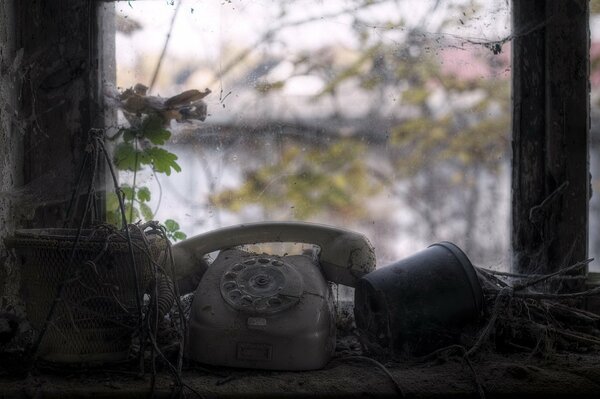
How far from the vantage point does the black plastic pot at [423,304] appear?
1.35 m

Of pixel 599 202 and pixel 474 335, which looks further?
pixel 599 202

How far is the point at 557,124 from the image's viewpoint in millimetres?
1612

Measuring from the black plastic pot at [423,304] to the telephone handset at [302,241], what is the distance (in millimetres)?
96

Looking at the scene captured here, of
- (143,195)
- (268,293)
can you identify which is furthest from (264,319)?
(143,195)

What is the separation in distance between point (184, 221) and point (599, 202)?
3.48 feet

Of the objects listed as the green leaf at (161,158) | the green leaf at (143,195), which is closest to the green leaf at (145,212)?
the green leaf at (143,195)

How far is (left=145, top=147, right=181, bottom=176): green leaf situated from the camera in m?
1.67

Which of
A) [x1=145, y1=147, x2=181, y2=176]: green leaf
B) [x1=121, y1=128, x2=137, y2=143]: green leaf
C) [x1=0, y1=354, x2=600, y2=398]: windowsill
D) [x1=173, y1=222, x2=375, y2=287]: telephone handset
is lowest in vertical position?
[x1=0, y1=354, x2=600, y2=398]: windowsill

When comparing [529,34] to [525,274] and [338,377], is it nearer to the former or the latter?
[525,274]

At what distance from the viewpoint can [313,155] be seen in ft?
5.73

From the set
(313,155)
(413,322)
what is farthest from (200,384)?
(313,155)

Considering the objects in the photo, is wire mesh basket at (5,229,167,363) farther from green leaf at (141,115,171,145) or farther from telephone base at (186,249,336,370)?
green leaf at (141,115,171,145)

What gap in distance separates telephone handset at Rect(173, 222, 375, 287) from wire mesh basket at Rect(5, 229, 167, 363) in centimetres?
21

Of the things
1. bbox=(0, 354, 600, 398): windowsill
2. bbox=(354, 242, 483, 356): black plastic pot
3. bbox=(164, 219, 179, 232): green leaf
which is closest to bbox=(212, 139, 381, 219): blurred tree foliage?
bbox=(164, 219, 179, 232): green leaf
